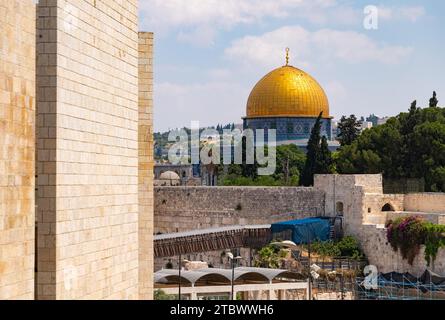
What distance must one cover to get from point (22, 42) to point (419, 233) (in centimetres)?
1988

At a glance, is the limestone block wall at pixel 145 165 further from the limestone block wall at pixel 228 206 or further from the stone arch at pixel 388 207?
the limestone block wall at pixel 228 206

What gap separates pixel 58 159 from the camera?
9414mm

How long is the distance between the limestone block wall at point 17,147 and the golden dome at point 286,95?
3840 cm

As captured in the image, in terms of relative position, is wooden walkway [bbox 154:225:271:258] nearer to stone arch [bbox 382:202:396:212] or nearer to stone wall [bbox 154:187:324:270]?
stone wall [bbox 154:187:324:270]

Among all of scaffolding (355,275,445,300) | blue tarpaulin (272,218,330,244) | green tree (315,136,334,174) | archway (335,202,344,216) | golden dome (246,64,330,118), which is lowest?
scaffolding (355,275,445,300)

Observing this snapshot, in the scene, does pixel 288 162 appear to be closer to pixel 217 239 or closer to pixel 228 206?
pixel 228 206

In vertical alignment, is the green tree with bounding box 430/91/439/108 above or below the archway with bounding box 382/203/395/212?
above

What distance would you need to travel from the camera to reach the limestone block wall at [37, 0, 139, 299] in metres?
9.39

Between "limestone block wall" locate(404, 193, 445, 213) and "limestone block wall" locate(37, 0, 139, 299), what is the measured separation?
19151 millimetres

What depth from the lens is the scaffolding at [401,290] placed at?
25.8 meters

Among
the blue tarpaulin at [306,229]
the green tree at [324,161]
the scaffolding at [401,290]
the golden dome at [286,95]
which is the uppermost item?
the golden dome at [286,95]

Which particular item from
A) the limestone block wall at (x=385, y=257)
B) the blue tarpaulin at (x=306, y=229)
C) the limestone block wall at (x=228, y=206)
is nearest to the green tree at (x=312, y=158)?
the limestone block wall at (x=228, y=206)

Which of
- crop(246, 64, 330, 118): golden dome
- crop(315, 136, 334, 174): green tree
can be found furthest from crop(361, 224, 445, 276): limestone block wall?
crop(246, 64, 330, 118): golden dome

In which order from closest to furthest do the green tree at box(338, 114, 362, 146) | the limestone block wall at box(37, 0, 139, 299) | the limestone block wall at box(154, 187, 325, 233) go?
the limestone block wall at box(37, 0, 139, 299)
the limestone block wall at box(154, 187, 325, 233)
the green tree at box(338, 114, 362, 146)
